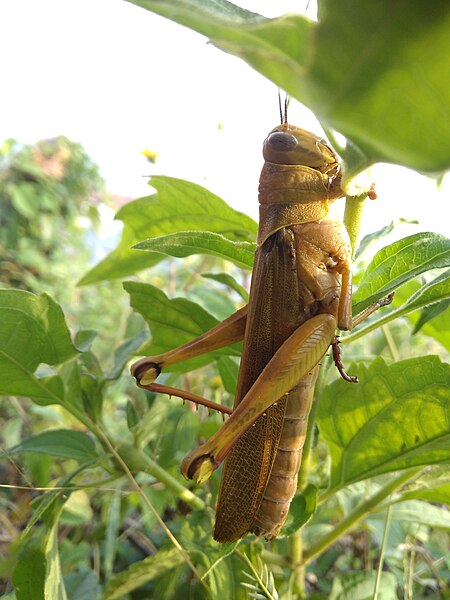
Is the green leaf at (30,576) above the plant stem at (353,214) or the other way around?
the other way around

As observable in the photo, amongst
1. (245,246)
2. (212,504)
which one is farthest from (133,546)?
(245,246)

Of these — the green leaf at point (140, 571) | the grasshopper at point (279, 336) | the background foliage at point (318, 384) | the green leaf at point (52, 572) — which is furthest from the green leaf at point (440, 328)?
the green leaf at point (52, 572)

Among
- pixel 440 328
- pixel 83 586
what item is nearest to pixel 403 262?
pixel 440 328

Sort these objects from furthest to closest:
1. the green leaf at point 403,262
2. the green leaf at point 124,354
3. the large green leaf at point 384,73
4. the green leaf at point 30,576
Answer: the green leaf at point 124,354
the green leaf at point 30,576
the green leaf at point 403,262
the large green leaf at point 384,73

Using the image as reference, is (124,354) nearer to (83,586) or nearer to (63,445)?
(63,445)

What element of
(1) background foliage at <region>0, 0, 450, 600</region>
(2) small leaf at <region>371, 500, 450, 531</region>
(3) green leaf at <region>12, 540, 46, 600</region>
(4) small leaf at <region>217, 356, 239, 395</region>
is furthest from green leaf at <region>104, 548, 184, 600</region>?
(2) small leaf at <region>371, 500, 450, 531</region>

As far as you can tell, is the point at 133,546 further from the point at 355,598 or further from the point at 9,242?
the point at 9,242

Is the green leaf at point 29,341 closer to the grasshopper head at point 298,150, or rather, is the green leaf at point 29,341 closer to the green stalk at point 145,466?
the green stalk at point 145,466
